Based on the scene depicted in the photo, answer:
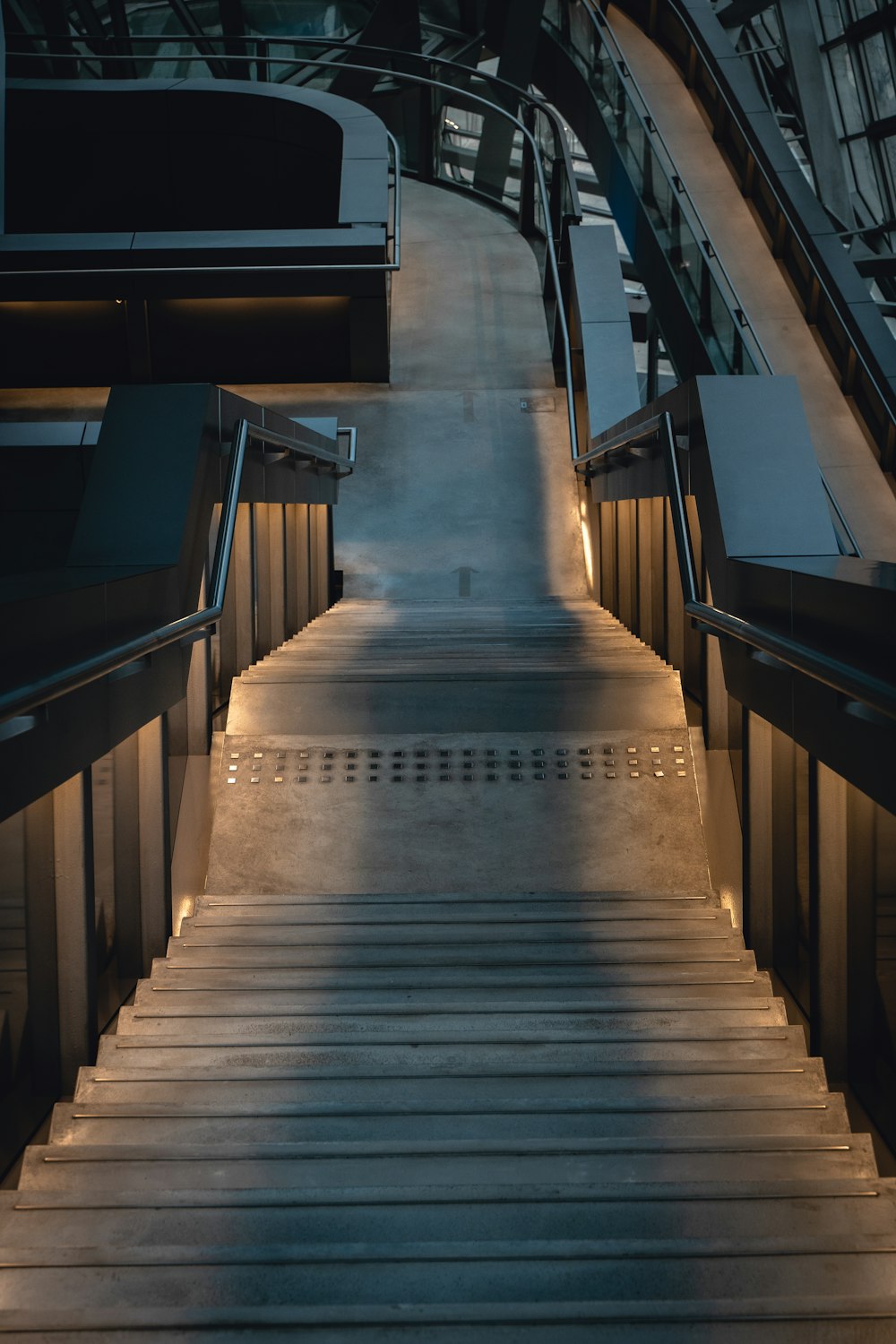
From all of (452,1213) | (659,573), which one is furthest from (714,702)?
(452,1213)

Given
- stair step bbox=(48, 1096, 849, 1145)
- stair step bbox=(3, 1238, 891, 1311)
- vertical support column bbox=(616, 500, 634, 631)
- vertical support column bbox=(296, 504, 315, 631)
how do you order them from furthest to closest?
vertical support column bbox=(296, 504, 315, 631), vertical support column bbox=(616, 500, 634, 631), stair step bbox=(48, 1096, 849, 1145), stair step bbox=(3, 1238, 891, 1311)

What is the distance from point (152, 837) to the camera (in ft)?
11.9

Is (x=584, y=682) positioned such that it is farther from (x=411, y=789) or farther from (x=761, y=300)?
(x=761, y=300)

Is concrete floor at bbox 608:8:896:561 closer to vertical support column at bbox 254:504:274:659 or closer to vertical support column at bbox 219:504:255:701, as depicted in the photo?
vertical support column at bbox 254:504:274:659

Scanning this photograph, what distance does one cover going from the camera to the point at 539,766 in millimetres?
5020

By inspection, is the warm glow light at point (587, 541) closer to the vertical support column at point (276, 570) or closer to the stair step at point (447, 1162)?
the vertical support column at point (276, 570)

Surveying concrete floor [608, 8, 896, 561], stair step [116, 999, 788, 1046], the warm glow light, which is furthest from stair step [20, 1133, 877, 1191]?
the warm glow light

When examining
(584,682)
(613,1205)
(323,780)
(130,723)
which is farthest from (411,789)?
(613,1205)

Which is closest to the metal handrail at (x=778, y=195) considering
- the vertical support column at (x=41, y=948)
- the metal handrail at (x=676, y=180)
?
the metal handrail at (x=676, y=180)

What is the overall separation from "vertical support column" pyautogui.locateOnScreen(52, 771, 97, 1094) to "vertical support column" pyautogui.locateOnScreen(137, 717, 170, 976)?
0.64 m

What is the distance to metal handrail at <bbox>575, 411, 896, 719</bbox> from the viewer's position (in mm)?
2109

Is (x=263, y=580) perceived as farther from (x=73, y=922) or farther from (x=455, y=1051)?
(x=455, y=1051)

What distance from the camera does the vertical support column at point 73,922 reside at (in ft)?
9.20

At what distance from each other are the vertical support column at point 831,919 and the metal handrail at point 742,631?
340 millimetres
